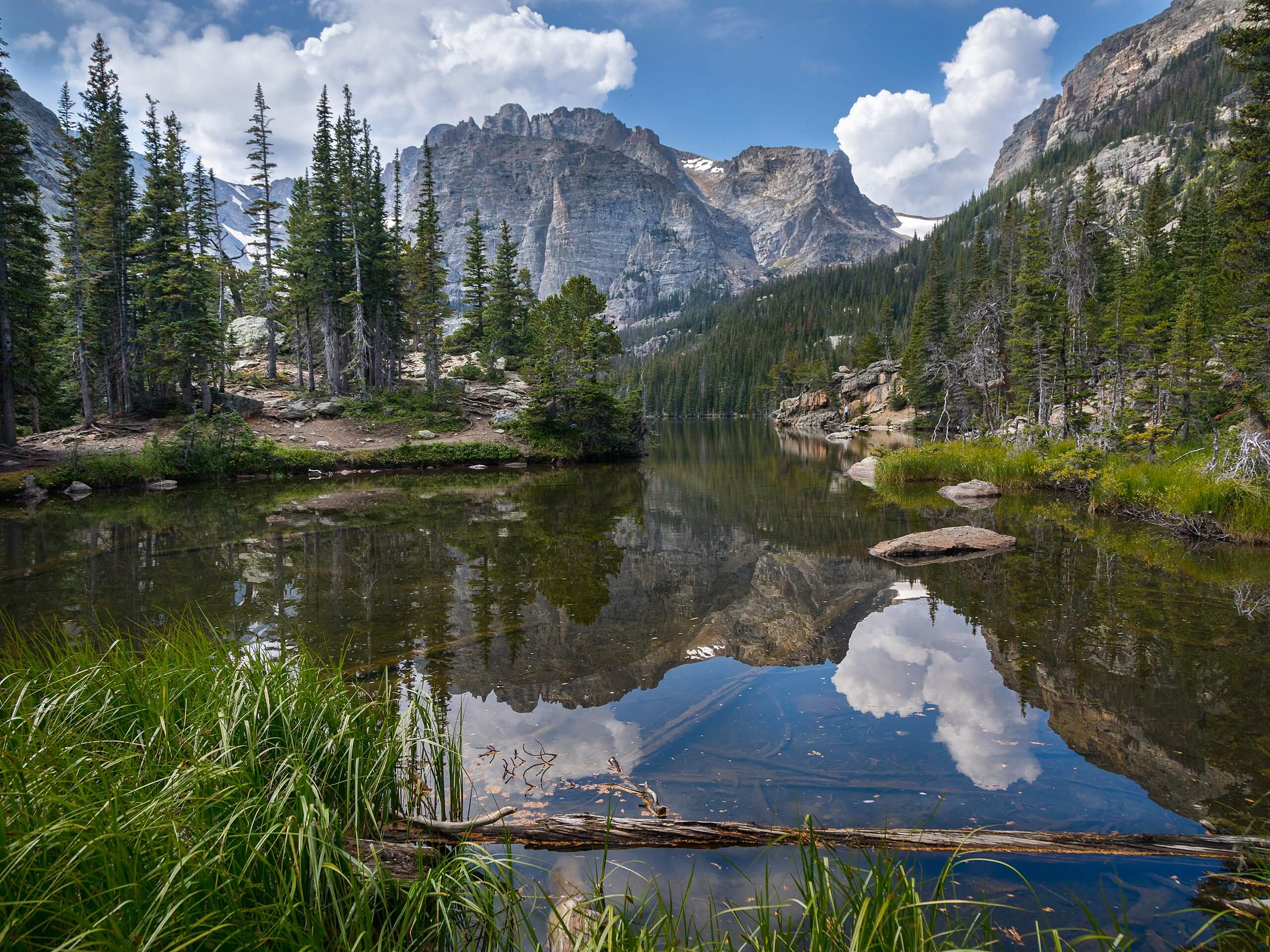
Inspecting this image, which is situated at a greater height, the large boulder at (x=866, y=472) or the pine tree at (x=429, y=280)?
the pine tree at (x=429, y=280)

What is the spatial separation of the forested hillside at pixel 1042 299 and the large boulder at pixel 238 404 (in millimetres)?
32195

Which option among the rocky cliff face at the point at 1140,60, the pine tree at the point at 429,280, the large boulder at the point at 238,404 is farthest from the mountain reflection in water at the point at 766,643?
the rocky cliff face at the point at 1140,60

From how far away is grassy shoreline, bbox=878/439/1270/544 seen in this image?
1207cm

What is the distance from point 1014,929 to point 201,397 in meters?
36.3

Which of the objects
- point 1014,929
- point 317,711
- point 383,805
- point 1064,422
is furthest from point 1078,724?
point 1064,422

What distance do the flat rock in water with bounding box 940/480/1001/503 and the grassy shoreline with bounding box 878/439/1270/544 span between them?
0.96 m

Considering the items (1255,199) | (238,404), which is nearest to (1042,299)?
(1255,199)

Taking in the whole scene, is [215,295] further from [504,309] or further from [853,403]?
[853,403]

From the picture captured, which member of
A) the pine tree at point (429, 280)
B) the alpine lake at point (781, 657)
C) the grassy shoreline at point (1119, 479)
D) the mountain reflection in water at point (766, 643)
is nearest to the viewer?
the alpine lake at point (781, 657)

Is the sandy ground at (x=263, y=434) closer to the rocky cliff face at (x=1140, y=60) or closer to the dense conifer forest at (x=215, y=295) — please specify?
the dense conifer forest at (x=215, y=295)

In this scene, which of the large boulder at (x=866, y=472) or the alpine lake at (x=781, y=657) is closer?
the alpine lake at (x=781, y=657)

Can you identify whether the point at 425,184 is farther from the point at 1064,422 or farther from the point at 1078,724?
the point at 1078,724

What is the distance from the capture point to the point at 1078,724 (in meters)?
5.73

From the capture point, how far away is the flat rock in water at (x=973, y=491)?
19.4 m
